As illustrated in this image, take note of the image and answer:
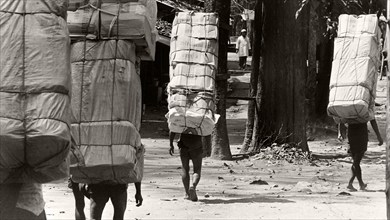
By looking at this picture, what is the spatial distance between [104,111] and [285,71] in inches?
451

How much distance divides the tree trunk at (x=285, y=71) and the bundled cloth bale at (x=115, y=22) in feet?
36.1

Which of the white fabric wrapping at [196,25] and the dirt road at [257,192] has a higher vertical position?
the white fabric wrapping at [196,25]

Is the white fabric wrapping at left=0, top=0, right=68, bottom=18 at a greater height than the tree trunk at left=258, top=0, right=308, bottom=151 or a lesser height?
greater

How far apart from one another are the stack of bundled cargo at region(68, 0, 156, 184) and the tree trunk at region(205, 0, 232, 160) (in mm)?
9991

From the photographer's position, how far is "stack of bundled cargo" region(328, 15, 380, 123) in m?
12.4

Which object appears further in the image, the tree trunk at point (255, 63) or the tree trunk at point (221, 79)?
the tree trunk at point (255, 63)

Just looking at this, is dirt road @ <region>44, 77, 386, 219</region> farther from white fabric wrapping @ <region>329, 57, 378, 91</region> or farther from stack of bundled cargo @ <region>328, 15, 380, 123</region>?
white fabric wrapping @ <region>329, 57, 378, 91</region>

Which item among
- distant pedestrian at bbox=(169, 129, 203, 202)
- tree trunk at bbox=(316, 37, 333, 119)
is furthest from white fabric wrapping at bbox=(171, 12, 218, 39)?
tree trunk at bbox=(316, 37, 333, 119)

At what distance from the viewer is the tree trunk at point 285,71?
1817cm

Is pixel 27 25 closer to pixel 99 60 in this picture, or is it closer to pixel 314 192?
pixel 99 60

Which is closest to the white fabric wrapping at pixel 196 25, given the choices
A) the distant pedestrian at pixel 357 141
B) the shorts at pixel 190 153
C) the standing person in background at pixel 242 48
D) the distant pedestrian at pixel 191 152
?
the distant pedestrian at pixel 191 152

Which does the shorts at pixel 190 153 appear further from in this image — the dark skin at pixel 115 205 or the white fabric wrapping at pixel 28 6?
the white fabric wrapping at pixel 28 6

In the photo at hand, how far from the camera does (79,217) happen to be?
8.34 meters

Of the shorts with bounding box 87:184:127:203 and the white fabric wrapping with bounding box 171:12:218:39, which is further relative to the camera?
the white fabric wrapping with bounding box 171:12:218:39
